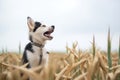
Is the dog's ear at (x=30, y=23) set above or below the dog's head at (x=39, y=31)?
above

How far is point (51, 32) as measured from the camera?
1685 millimetres

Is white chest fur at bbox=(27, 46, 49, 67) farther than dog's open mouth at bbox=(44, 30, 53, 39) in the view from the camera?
No

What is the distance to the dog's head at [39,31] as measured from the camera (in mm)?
1640

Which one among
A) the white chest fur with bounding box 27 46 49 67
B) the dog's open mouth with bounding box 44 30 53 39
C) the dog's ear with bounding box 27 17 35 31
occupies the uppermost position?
the dog's ear with bounding box 27 17 35 31

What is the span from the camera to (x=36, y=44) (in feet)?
5.38

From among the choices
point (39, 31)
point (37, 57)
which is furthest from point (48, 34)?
point (37, 57)

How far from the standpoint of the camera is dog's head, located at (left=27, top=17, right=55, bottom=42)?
1640mm

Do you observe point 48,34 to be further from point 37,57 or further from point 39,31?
point 37,57

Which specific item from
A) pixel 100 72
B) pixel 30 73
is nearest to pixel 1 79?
pixel 30 73

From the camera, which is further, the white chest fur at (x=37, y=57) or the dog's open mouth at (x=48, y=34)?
the dog's open mouth at (x=48, y=34)

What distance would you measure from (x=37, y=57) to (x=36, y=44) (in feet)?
0.24

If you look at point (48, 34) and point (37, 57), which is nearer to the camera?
point (37, 57)

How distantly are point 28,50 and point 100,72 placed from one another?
0.63 metres

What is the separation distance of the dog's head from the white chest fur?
0.20ft
